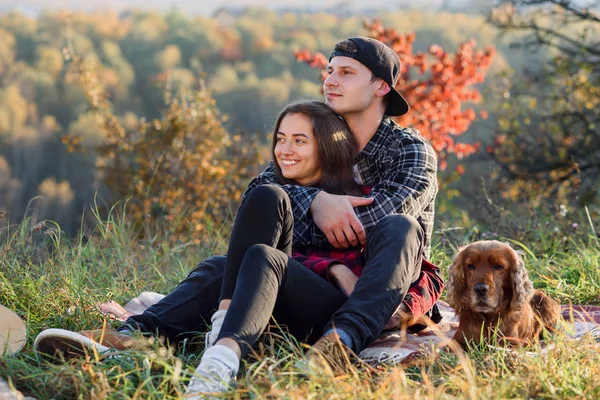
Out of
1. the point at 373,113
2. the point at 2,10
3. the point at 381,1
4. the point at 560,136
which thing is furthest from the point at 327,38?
the point at 373,113

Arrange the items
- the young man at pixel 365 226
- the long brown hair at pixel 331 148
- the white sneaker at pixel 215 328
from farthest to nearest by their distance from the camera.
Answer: the long brown hair at pixel 331 148 < the young man at pixel 365 226 < the white sneaker at pixel 215 328

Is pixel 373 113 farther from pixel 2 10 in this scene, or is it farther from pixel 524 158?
pixel 2 10

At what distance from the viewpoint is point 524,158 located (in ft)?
34.5

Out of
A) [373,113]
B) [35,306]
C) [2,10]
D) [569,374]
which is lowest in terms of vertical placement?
[35,306]

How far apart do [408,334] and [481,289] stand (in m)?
0.59

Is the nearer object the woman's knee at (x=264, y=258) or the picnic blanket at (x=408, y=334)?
the woman's knee at (x=264, y=258)

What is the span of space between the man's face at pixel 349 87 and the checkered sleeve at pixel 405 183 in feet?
0.99

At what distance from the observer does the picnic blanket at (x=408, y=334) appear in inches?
135

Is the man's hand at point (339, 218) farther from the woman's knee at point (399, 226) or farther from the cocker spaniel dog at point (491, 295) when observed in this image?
the cocker spaniel dog at point (491, 295)

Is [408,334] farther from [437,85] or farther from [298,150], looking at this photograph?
[437,85]

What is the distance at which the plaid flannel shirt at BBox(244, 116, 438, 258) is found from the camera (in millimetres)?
3797

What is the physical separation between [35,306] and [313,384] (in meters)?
2.00

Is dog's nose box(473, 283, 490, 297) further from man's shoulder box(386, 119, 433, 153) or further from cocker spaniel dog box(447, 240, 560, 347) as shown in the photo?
man's shoulder box(386, 119, 433, 153)

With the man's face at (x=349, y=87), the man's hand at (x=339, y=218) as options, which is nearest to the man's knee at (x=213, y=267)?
the man's hand at (x=339, y=218)
